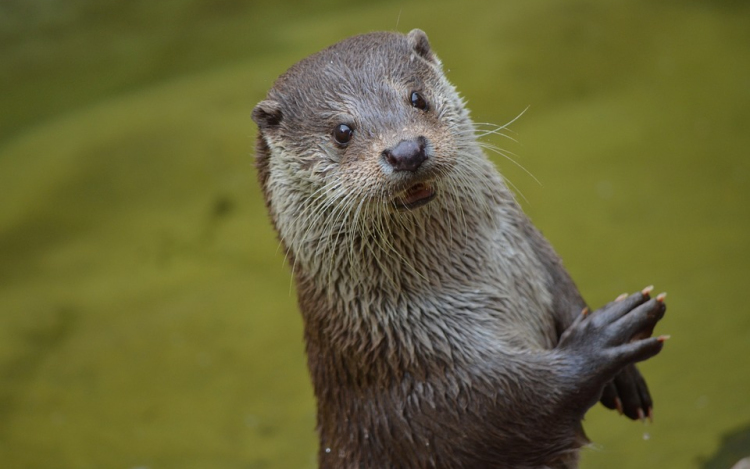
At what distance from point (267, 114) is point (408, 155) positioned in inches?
25.5

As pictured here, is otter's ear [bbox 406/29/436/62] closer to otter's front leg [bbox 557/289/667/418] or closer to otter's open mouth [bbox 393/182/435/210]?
otter's open mouth [bbox 393/182/435/210]

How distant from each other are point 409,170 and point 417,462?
3.19 ft

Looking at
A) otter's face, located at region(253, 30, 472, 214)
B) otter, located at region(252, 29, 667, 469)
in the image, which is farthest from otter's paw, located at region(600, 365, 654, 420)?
otter's face, located at region(253, 30, 472, 214)

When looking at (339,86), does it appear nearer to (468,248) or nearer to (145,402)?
(468,248)

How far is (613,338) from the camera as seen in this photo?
115 inches

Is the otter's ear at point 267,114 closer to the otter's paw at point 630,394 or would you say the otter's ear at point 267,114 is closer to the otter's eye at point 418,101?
the otter's eye at point 418,101

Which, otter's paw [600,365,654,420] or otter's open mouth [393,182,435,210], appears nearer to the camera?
otter's open mouth [393,182,435,210]

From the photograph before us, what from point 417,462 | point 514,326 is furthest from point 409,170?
point 417,462

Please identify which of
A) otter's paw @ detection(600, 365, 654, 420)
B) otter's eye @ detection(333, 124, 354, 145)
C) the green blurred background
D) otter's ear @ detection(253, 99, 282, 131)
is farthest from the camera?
the green blurred background

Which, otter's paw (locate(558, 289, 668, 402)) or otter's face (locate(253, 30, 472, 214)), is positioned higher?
otter's face (locate(253, 30, 472, 214))

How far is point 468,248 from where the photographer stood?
3051 mm

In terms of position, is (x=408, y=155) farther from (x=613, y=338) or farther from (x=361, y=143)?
(x=613, y=338)

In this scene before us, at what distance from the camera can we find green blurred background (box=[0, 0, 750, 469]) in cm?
468

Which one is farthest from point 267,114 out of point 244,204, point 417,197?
point 244,204
